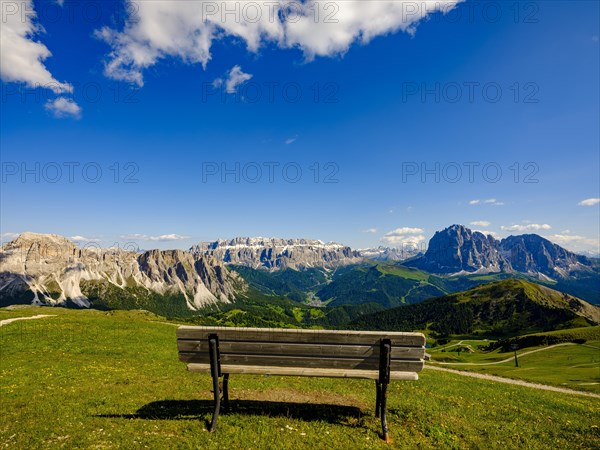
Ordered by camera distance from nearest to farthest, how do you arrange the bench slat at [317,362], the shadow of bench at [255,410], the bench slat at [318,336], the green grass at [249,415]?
the green grass at [249,415] → the bench slat at [318,336] → the bench slat at [317,362] → the shadow of bench at [255,410]

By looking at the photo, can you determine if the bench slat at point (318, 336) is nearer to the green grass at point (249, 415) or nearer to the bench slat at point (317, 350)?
the bench slat at point (317, 350)

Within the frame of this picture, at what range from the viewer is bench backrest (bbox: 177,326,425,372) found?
30.2ft

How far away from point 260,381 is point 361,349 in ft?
35.2

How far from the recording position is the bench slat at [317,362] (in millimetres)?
9273

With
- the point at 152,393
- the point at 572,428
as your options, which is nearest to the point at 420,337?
the point at 572,428

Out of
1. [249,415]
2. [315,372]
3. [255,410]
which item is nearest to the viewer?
[315,372]

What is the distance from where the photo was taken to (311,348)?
30.8 ft

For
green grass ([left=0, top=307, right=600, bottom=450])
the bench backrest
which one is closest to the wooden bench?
the bench backrest

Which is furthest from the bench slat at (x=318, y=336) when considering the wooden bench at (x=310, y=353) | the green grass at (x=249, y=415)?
→ the green grass at (x=249, y=415)

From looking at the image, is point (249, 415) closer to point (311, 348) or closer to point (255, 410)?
point (255, 410)

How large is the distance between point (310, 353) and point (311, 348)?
6.1 inches

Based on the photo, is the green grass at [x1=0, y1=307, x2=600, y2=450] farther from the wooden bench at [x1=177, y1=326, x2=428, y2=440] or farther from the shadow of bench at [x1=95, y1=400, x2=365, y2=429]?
the wooden bench at [x1=177, y1=326, x2=428, y2=440]

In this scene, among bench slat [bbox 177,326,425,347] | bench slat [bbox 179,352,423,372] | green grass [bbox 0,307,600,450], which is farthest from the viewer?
bench slat [bbox 179,352,423,372]

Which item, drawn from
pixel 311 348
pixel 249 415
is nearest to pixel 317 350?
pixel 311 348
